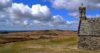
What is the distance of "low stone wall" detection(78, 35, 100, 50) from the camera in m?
56.3

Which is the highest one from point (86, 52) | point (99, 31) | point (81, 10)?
point (81, 10)

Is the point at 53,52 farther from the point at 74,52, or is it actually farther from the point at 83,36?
the point at 83,36

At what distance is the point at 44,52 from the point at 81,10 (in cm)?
1439

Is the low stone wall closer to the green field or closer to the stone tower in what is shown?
the stone tower

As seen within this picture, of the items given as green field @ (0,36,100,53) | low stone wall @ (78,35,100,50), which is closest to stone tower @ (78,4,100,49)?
low stone wall @ (78,35,100,50)

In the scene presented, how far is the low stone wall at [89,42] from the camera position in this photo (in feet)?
185

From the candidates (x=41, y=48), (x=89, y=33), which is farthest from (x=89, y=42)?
(x=41, y=48)

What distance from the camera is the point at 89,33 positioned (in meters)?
56.8

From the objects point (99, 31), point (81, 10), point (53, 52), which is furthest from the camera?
point (81, 10)

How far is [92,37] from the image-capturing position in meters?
56.7

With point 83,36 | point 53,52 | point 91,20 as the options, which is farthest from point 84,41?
point 53,52

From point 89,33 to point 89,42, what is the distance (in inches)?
74.7

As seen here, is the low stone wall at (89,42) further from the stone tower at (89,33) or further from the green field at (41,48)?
the green field at (41,48)

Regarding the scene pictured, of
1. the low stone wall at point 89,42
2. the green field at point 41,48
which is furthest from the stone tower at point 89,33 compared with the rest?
the green field at point 41,48
